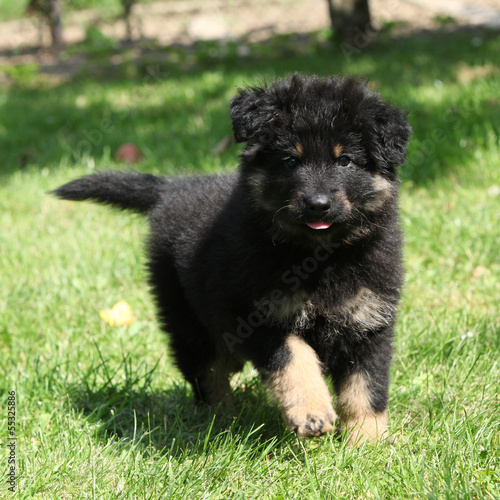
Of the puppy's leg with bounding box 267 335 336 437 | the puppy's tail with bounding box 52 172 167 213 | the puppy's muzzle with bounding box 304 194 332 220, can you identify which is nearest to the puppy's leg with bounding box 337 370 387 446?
the puppy's leg with bounding box 267 335 336 437

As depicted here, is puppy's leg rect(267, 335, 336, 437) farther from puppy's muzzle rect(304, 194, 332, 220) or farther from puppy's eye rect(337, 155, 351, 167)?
puppy's eye rect(337, 155, 351, 167)

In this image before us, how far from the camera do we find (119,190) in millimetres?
3494

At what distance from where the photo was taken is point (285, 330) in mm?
2660

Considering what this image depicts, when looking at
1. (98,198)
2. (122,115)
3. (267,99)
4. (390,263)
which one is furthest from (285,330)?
(122,115)

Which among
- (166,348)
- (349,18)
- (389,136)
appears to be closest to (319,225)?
(389,136)

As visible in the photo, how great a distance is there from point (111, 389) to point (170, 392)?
0.35 m

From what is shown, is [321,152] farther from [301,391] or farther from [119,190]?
[119,190]

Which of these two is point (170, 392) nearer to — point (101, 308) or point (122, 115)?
point (101, 308)

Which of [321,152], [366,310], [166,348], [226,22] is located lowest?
[166,348]

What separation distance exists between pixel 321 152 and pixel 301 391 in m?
0.92

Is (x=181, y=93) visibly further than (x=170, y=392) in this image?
Yes

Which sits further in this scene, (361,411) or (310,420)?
(361,411)

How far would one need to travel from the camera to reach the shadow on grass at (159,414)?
290 cm

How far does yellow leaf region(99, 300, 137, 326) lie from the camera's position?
3.94 meters
